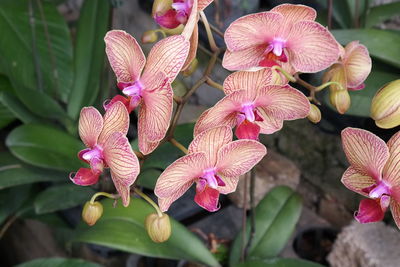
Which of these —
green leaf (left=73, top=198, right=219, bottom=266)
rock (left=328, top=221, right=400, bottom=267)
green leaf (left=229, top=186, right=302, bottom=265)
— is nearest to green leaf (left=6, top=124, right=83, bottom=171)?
green leaf (left=73, top=198, right=219, bottom=266)

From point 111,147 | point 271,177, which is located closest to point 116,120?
point 111,147

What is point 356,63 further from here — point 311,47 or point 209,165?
point 209,165

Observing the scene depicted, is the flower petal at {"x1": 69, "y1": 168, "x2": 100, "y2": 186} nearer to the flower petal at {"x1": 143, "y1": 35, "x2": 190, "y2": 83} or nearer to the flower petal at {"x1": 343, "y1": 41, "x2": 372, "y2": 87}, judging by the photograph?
the flower petal at {"x1": 143, "y1": 35, "x2": 190, "y2": 83}

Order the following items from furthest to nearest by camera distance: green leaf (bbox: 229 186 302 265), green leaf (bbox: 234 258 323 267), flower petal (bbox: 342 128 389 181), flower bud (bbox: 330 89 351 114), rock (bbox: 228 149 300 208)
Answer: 1. rock (bbox: 228 149 300 208)
2. green leaf (bbox: 229 186 302 265)
3. green leaf (bbox: 234 258 323 267)
4. flower bud (bbox: 330 89 351 114)
5. flower petal (bbox: 342 128 389 181)

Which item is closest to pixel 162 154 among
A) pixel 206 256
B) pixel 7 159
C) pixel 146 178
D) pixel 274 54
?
pixel 146 178

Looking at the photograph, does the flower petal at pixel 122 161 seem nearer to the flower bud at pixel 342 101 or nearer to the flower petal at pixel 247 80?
the flower petal at pixel 247 80

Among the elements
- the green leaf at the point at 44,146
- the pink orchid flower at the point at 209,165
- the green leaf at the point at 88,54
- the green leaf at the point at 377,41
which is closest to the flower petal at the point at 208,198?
the pink orchid flower at the point at 209,165
